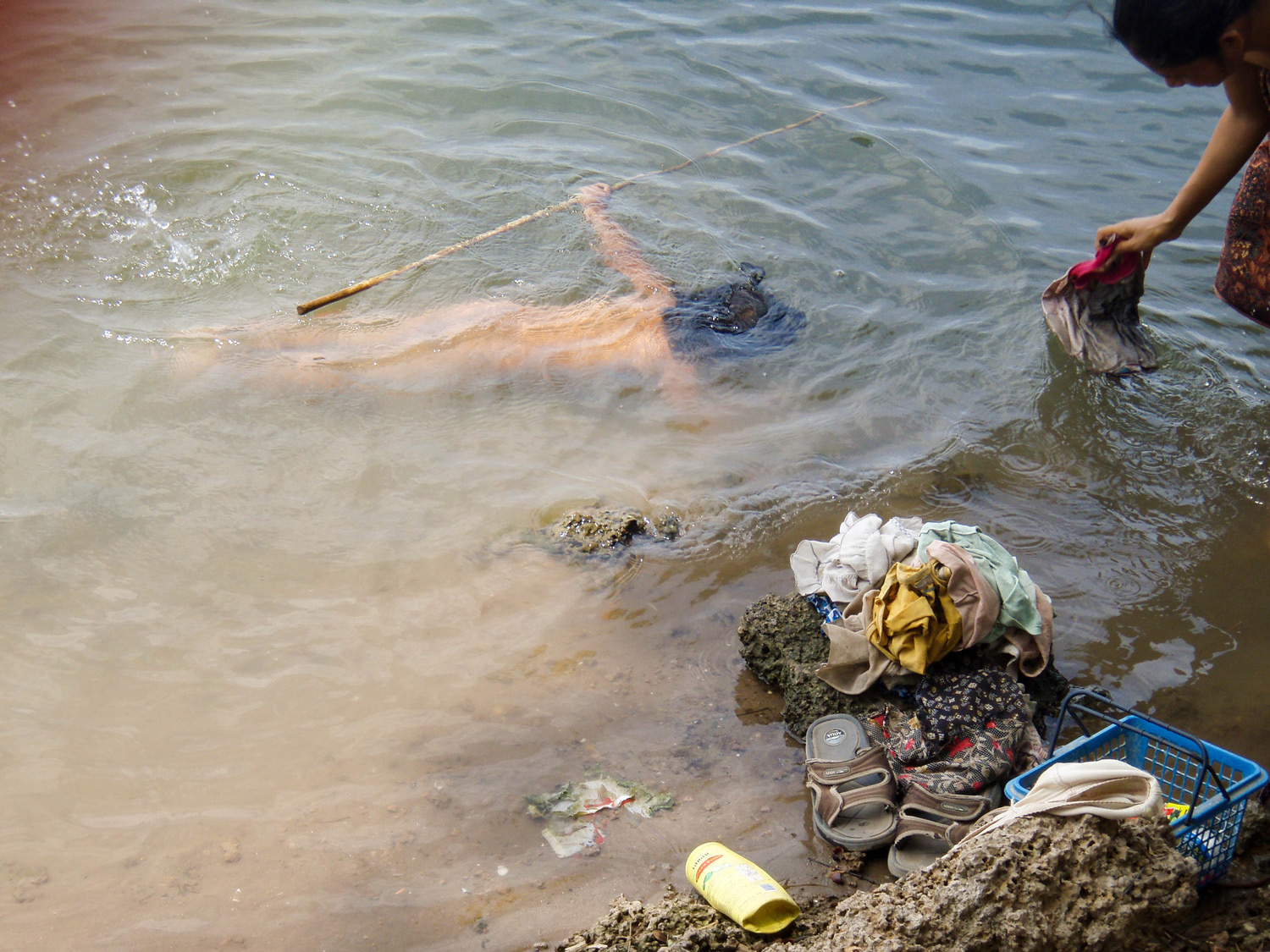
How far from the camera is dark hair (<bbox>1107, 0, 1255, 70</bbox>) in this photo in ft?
8.45

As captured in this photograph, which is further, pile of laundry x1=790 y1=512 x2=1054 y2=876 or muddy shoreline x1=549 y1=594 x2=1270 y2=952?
pile of laundry x1=790 y1=512 x2=1054 y2=876

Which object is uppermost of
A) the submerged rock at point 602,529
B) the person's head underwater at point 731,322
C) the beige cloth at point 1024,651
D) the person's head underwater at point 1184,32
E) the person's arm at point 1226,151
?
the person's head underwater at point 1184,32

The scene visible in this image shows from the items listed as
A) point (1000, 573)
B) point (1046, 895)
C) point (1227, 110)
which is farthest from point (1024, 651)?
Answer: point (1227, 110)

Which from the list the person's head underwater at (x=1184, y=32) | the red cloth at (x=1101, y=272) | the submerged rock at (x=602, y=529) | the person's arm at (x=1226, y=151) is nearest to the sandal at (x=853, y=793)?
the submerged rock at (x=602, y=529)

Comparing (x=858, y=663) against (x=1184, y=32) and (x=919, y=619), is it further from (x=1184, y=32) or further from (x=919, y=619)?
(x=1184, y=32)

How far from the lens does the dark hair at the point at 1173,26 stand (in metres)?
2.58

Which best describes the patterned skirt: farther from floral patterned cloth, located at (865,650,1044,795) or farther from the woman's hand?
floral patterned cloth, located at (865,650,1044,795)

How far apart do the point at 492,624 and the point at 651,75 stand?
22.2 ft

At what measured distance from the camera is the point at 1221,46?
269cm

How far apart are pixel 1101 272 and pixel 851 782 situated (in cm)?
278

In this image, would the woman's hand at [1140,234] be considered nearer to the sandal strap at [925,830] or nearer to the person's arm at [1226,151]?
the person's arm at [1226,151]

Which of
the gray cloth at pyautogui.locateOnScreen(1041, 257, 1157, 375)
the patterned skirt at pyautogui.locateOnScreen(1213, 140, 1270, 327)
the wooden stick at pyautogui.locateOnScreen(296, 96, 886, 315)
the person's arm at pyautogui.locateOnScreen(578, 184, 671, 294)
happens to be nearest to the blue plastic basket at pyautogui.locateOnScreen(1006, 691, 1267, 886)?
the patterned skirt at pyautogui.locateOnScreen(1213, 140, 1270, 327)

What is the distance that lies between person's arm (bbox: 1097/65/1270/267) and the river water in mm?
1317

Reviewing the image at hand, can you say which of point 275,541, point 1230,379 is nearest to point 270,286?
point 275,541
